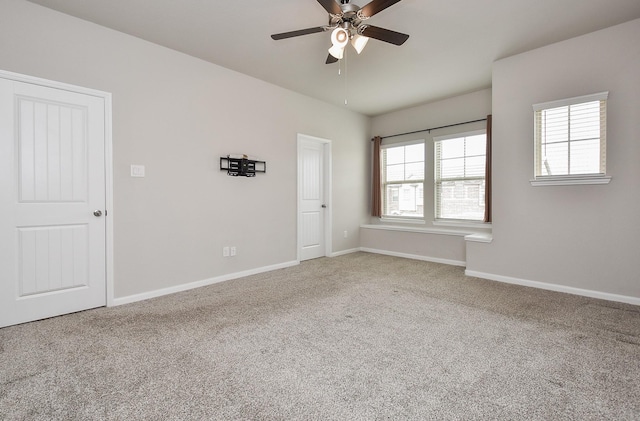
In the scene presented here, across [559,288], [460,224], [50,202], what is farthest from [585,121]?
[50,202]

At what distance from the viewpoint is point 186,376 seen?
181 centimetres

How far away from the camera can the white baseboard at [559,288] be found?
3.09 metres

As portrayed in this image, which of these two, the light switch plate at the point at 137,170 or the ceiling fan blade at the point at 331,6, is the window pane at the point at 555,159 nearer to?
the ceiling fan blade at the point at 331,6

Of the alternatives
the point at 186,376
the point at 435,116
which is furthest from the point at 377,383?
the point at 435,116

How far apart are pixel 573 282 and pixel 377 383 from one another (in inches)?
120

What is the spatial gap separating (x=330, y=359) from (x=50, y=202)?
2.88 m

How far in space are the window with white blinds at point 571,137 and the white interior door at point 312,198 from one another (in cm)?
320

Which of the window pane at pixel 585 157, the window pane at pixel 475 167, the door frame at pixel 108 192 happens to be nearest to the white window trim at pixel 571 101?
the window pane at pixel 585 157

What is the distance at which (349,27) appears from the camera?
2551mm

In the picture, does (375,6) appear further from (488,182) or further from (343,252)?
(343,252)

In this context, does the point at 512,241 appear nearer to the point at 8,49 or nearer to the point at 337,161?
the point at 337,161

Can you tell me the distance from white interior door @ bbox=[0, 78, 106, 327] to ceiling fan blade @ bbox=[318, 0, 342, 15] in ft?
7.83

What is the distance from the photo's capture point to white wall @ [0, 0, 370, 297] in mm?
2795

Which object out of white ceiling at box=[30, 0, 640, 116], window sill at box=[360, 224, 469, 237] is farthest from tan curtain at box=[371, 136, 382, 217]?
white ceiling at box=[30, 0, 640, 116]
